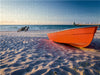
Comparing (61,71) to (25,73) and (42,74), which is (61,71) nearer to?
(42,74)

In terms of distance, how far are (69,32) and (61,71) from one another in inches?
105

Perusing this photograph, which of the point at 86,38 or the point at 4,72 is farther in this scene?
the point at 86,38

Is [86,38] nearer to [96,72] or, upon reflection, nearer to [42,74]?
[96,72]

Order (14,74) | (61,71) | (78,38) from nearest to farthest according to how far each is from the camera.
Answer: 1. (14,74)
2. (61,71)
3. (78,38)

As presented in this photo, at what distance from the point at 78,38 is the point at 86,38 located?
15.9 inches

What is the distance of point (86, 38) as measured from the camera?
3.80 meters

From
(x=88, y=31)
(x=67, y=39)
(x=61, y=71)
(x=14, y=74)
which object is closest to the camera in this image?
(x=14, y=74)

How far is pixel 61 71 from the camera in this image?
6.57 feet

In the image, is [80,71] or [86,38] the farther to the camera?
[86,38]

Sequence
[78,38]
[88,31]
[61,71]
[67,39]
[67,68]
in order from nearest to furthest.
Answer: [61,71] → [67,68] → [88,31] → [78,38] → [67,39]

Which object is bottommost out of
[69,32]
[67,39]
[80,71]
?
[80,71]

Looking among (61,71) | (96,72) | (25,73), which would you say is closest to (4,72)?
(25,73)

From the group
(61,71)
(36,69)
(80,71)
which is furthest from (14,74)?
(80,71)

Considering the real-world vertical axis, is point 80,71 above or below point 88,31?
below
